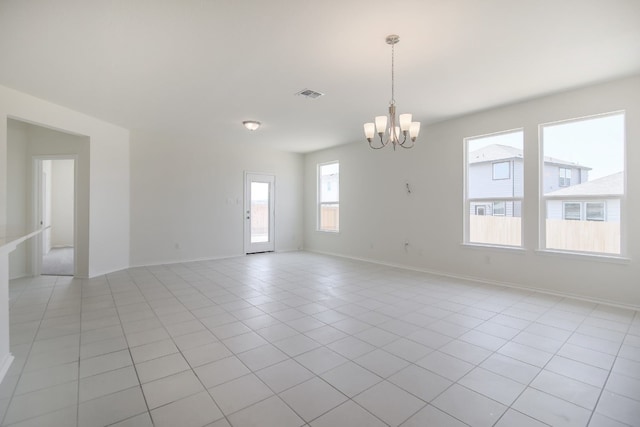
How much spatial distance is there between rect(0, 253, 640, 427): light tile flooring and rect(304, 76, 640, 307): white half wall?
38cm

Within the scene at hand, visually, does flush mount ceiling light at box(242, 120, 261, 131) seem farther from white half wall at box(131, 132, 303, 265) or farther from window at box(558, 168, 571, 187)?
window at box(558, 168, 571, 187)

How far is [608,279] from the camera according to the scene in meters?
3.61

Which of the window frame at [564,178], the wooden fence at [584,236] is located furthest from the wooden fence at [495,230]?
the window frame at [564,178]

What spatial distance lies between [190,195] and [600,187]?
668 centimetres

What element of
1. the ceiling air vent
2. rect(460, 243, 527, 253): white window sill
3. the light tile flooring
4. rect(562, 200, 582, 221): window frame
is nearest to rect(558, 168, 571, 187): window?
rect(562, 200, 582, 221): window frame

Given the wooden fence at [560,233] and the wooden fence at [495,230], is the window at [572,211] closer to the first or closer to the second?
the wooden fence at [560,233]

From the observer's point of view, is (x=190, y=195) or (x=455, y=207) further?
(x=190, y=195)

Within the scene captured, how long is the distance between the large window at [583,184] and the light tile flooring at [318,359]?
79 centimetres

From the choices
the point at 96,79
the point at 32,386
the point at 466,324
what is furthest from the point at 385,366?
the point at 96,79

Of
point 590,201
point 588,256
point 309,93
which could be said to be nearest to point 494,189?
point 590,201

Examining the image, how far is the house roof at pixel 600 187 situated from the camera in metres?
3.59

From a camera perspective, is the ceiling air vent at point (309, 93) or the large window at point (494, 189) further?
the large window at point (494, 189)

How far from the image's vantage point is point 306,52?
2.85 meters

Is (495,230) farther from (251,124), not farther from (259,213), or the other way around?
(259,213)
